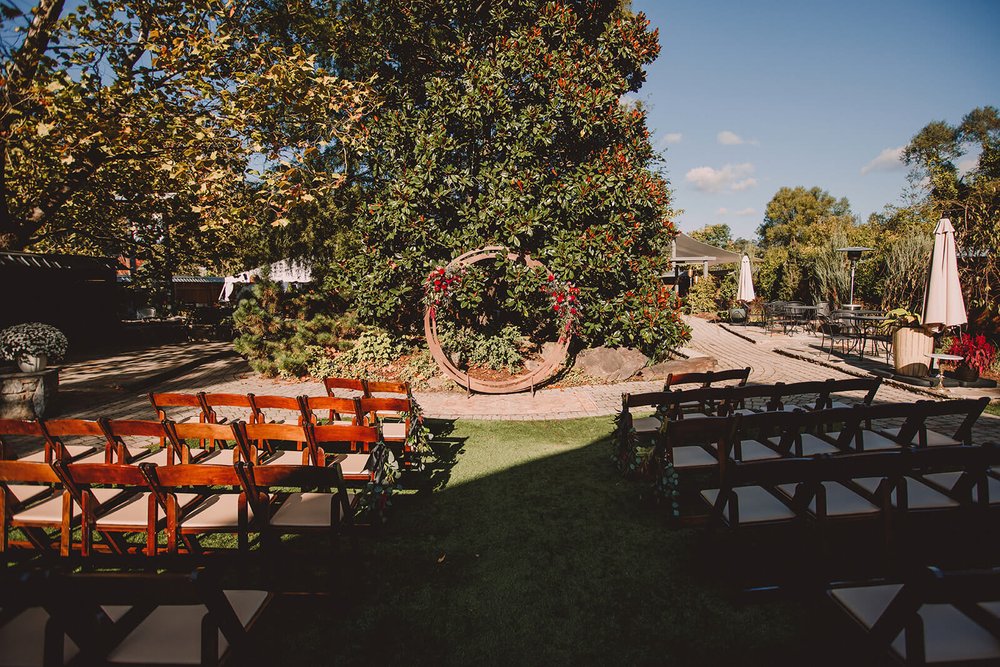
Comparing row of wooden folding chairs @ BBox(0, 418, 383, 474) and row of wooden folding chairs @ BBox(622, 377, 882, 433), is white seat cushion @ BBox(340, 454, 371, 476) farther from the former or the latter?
row of wooden folding chairs @ BBox(622, 377, 882, 433)

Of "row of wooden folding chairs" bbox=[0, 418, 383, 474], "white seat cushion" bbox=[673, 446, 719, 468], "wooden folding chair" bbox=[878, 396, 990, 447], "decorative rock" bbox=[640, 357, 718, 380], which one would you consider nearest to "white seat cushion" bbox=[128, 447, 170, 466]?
"row of wooden folding chairs" bbox=[0, 418, 383, 474]

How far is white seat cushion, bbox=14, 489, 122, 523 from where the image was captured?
3.17 meters

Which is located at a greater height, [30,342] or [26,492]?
Result: [30,342]

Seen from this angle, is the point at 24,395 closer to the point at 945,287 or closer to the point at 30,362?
the point at 30,362

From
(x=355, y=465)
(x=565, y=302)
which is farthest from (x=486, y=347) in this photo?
(x=355, y=465)

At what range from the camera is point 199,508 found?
329cm

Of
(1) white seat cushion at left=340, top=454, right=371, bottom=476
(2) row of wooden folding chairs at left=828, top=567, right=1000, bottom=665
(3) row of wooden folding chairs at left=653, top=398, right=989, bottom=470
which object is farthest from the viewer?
(1) white seat cushion at left=340, top=454, right=371, bottom=476

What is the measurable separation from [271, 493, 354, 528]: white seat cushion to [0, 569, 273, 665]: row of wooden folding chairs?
74 cm

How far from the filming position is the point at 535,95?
31.8 feet

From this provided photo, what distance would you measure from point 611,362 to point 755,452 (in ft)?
17.0

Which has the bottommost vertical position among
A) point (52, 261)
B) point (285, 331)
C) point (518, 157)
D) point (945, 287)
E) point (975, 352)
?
point (975, 352)

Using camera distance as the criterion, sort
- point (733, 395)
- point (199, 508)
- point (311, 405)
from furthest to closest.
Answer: point (733, 395) < point (311, 405) < point (199, 508)

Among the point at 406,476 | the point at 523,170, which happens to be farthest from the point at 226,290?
the point at 406,476

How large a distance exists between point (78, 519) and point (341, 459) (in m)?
1.78
